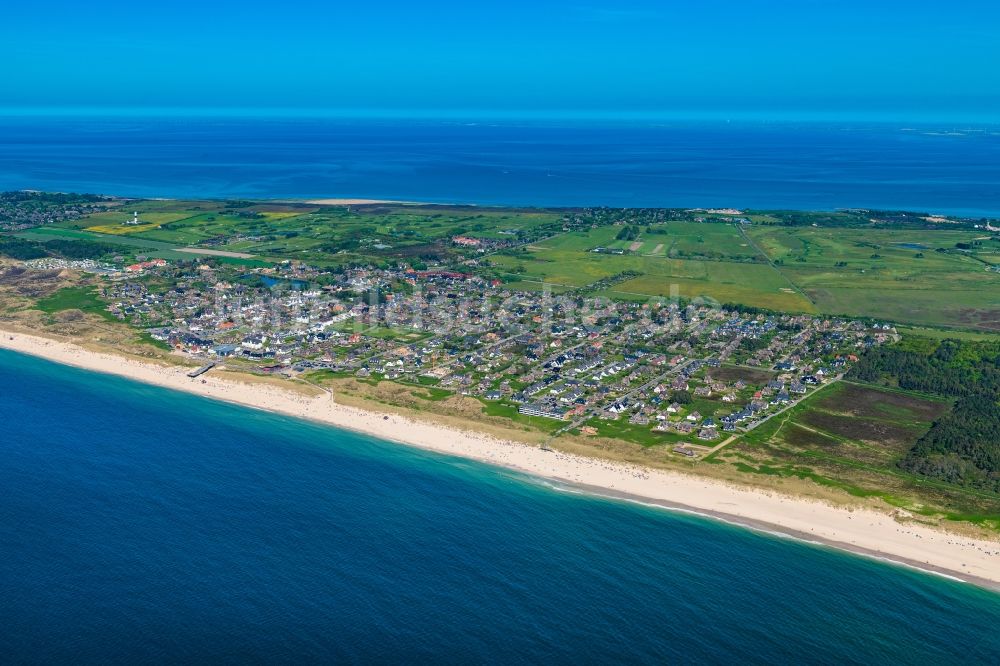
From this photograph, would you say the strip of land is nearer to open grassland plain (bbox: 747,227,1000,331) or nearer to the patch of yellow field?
the patch of yellow field

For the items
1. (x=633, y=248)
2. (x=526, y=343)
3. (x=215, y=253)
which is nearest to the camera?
(x=526, y=343)

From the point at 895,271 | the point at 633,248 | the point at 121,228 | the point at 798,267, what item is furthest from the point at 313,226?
the point at 895,271

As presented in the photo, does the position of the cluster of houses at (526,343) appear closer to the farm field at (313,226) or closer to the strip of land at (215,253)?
the strip of land at (215,253)

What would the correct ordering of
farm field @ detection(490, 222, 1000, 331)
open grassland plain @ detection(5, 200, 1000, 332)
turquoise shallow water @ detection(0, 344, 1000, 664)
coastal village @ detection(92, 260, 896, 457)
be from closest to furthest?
1. turquoise shallow water @ detection(0, 344, 1000, 664)
2. coastal village @ detection(92, 260, 896, 457)
3. farm field @ detection(490, 222, 1000, 331)
4. open grassland plain @ detection(5, 200, 1000, 332)

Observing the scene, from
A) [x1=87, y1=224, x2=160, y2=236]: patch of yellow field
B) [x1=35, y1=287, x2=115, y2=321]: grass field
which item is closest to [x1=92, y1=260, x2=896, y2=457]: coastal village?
[x1=35, y1=287, x2=115, y2=321]: grass field

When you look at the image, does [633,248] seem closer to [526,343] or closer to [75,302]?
[526,343]
